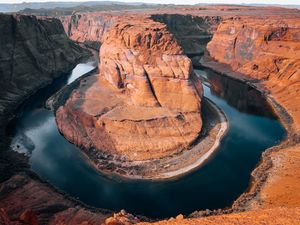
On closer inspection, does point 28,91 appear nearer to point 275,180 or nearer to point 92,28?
point 275,180

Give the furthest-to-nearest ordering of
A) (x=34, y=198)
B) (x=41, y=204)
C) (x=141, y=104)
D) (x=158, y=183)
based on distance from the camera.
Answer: (x=141, y=104) → (x=158, y=183) → (x=34, y=198) → (x=41, y=204)

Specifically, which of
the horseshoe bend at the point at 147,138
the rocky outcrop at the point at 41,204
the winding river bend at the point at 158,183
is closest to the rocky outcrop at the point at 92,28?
the horseshoe bend at the point at 147,138

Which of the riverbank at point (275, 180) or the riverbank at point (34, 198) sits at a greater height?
the riverbank at point (275, 180)

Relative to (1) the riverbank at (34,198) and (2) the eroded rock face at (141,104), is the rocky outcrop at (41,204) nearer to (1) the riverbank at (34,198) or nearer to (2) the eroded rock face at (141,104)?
(1) the riverbank at (34,198)

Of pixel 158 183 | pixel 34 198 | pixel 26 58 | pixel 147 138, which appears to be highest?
pixel 26 58

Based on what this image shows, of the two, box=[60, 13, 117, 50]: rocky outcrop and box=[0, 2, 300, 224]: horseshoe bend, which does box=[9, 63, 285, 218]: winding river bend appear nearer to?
box=[0, 2, 300, 224]: horseshoe bend

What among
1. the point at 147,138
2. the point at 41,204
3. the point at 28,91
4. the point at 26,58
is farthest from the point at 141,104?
the point at 26,58
